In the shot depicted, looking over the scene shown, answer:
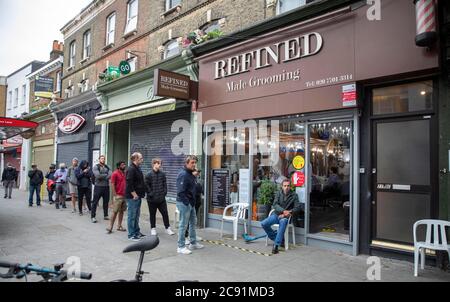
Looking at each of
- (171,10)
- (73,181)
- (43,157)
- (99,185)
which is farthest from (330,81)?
(43,157)

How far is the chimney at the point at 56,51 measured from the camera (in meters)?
22.8

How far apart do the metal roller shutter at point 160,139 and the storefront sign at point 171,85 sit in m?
1.08

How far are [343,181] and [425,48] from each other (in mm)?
2975

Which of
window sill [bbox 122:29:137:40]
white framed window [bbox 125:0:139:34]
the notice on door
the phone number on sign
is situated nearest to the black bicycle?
the phone number on sign

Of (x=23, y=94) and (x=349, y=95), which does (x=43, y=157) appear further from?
(x=349, y=95)

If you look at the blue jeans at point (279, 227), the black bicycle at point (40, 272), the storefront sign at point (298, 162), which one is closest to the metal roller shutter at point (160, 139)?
the storefront sign at point (298, 162)

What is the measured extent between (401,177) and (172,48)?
30.3 ft

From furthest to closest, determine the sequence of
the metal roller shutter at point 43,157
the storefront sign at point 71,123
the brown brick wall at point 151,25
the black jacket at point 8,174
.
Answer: the metal roller shutter at point 43,157, the black jacket at point 8,174, the storefront sign at point 71,123, the brown brick wall at point 151,25

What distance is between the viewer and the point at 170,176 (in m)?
11.2

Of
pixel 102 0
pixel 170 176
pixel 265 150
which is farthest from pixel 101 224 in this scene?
pixel 102 0

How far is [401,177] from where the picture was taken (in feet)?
20.0

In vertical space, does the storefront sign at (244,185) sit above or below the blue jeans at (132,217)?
above

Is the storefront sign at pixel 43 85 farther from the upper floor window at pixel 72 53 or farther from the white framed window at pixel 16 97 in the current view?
the white framed window at pixel 16 97

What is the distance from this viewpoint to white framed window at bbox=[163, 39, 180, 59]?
1224cm
